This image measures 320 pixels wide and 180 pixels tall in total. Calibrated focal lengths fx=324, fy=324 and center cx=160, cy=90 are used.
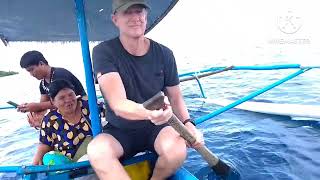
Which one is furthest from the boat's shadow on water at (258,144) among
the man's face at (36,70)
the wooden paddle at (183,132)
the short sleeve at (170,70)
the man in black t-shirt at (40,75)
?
the man's face at (36,70)

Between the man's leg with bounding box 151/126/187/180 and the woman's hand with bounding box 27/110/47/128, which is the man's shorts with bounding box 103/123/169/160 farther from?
the woman's hand with bounding box 27/110/47/128

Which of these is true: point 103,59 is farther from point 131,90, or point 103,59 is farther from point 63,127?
point 63,127

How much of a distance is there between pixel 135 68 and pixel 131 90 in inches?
8.2

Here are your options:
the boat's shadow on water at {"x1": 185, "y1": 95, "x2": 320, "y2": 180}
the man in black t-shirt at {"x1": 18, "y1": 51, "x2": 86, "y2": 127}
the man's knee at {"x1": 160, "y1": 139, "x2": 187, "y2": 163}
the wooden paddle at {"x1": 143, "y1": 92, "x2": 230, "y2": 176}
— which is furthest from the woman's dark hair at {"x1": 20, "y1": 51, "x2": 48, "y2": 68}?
the boat's shadow on water at {"x1": 185, "y1": 95, "x2": 320, "y2": 180}

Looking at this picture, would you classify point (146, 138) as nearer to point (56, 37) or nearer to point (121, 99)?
point (121, 99)

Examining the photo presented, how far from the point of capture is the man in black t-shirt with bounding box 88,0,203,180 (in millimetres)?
2760

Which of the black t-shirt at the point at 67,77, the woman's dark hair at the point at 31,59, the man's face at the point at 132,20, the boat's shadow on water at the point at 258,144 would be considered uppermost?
the man's face at the point at 132,20

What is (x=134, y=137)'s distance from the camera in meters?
3.14

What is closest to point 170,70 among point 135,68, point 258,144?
point 135,68

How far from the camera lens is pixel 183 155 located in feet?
9.76

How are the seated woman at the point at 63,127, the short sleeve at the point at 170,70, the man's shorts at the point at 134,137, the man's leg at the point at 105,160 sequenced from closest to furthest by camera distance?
the man's leg at the point at 105,160 → the man's shorts at the point at 134,137 → the short sleeve at the point at 170,70 → the seated woman at the point at 63,127

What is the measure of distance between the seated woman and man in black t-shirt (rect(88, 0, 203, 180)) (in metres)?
0.65

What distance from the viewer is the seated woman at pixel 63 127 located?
146 inches

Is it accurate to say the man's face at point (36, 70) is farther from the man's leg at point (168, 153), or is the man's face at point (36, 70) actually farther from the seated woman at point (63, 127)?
the man's leg at point (168, 153)
